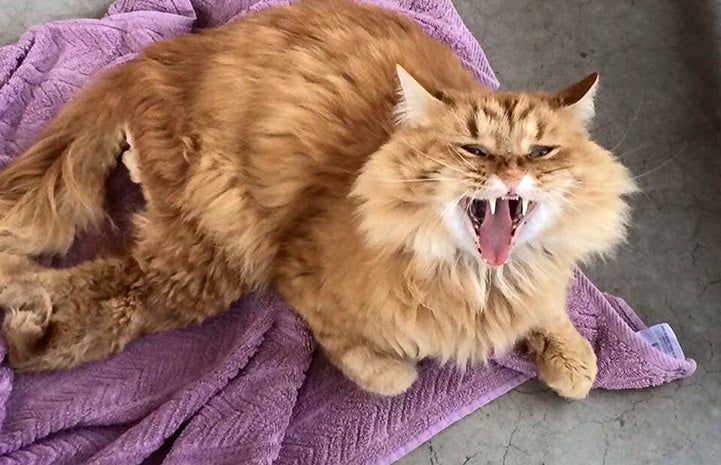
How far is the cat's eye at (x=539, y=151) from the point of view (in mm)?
1368

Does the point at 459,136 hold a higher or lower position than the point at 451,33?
higher

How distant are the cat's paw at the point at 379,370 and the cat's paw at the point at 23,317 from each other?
2.20 ft

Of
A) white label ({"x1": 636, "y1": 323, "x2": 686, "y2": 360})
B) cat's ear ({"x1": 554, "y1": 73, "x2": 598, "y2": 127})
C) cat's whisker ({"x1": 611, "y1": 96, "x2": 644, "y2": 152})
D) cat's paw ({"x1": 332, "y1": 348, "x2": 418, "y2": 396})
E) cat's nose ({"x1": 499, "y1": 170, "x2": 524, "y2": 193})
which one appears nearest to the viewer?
cat's nose ({"x1": 499, "y1": 170, "x2": 524, "y2": 193})

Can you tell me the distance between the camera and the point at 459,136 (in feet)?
4.51

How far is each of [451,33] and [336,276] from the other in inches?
37.7

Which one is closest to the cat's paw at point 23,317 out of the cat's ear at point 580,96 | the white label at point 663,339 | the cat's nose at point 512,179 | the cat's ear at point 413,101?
the cat's ear at point 413,101

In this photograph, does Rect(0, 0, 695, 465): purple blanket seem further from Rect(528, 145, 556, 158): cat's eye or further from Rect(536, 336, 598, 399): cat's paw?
Rect(528, 145, 556, 158): cat's eye

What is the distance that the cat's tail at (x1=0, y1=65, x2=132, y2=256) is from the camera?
174cm

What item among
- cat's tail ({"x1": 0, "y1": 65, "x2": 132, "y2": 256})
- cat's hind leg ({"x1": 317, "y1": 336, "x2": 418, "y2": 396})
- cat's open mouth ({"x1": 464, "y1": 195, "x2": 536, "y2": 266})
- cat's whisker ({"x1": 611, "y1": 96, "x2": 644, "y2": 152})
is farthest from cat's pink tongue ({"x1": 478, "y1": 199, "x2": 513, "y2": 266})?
cat's whisker ({"x1": 611, "y1": 96, "x2": 644, "y2": 152})

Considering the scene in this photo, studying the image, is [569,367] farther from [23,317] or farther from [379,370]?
[23,317]

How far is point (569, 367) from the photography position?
1.77m

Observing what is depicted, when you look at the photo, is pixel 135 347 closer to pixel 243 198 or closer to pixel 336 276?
pixel 243 198

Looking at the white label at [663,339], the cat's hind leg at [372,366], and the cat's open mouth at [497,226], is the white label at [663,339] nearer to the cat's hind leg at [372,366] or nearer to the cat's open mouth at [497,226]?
the cat's hind leg at [372,366]

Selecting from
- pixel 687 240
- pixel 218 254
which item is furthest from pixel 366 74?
pixel 687 240
